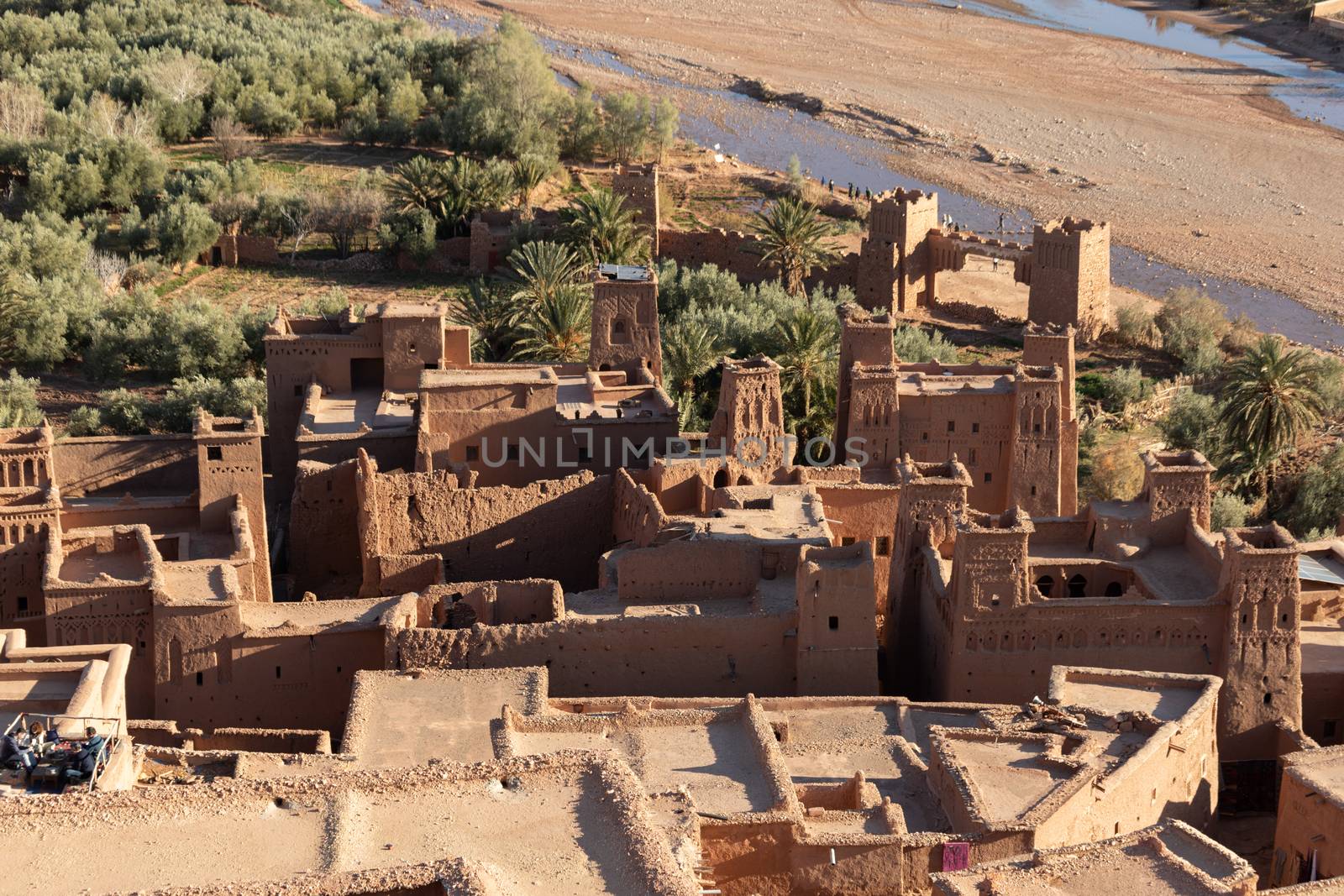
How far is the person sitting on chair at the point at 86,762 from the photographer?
16.9 m

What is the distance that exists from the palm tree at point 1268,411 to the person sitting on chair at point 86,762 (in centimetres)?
2517

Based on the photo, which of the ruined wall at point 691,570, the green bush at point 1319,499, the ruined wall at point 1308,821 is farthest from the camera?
the green bush at point 1319,499

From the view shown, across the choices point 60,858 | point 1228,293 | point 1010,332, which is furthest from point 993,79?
point 60,858

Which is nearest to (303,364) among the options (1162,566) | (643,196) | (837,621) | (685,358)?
(685,358)

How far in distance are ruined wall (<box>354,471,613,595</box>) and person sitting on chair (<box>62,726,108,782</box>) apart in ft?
29.0

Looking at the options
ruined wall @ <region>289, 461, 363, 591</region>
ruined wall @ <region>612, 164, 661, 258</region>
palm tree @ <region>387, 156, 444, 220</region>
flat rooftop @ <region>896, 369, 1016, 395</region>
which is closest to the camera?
ruined wall @ <region>289, 461, 363, 591</region>

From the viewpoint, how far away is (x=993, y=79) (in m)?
72.8

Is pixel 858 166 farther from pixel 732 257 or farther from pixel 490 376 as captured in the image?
pixel 490 376

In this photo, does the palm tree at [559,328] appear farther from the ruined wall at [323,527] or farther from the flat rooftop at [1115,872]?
the flat rooftop at [1115,872]

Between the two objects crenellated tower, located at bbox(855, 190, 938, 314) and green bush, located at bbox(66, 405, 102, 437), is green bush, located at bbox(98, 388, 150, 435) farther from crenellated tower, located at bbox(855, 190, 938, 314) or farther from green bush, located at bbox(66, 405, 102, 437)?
crenellated tower, located at bbox(855, 190, 938, 314)

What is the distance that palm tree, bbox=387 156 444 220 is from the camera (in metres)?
51.6

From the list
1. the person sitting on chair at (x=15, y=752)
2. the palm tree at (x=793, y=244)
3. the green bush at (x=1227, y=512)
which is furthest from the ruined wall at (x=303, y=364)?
the palm tree at (x=793, y=244)

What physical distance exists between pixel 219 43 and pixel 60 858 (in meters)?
57.9

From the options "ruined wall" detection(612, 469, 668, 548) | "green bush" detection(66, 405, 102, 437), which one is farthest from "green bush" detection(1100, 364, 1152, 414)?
"green bush" detection(66, 405, 102, 437)
